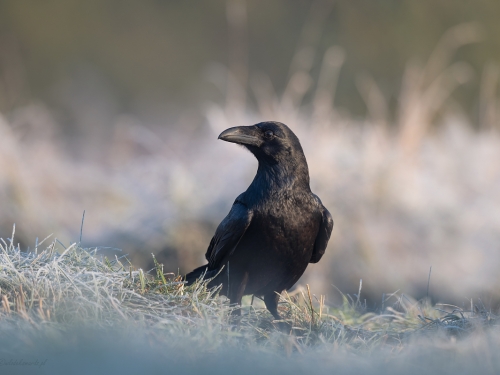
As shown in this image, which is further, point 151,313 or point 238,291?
point 238,291

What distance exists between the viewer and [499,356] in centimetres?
232

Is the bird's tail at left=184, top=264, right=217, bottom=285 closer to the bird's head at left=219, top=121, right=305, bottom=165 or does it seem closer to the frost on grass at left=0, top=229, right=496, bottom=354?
the frost on grass at left=0, top=229, right=496, bottom=354

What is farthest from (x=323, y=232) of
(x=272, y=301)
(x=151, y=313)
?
(x=151, y=313)

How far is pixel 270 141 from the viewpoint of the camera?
3867 mm

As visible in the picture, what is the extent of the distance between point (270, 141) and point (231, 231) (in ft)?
2.03

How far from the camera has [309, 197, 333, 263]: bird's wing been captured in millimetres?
3867

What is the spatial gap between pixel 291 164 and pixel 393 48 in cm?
1083

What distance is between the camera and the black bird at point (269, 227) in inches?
143

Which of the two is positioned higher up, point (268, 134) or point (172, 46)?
point (172, 46)

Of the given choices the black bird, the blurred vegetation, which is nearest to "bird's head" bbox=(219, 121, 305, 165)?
the black bird

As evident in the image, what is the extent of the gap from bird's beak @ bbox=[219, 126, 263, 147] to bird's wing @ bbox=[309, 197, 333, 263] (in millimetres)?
511

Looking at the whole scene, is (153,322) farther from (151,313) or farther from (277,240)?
(277,240)

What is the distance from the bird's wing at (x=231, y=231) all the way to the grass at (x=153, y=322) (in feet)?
0.96

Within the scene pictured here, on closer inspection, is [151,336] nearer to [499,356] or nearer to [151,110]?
[499,356]
